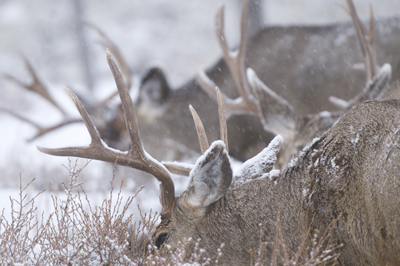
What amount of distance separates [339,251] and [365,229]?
164 millimetres

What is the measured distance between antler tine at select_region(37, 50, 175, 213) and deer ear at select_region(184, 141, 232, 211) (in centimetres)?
13

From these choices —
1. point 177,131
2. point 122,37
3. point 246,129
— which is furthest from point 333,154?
point 122,37

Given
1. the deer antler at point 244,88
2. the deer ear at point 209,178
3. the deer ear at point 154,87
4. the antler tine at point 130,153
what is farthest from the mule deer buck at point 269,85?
the deer ear at point 209,178

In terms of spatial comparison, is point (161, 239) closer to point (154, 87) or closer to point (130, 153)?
point (130, 153)

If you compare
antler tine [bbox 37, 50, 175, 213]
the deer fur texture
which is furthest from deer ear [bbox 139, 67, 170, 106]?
the deer fur texture

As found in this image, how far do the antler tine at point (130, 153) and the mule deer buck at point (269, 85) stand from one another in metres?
3.04

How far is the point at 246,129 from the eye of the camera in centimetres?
577

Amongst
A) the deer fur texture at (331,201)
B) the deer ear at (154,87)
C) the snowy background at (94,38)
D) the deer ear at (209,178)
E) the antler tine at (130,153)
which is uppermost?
the snowy background at (94,38)

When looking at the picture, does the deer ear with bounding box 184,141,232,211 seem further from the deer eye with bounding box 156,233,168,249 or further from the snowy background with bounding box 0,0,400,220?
A: the snowy background with bounding box 0,0,400,220

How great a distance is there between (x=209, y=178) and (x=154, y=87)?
12.6 ft

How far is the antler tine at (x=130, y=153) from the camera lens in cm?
236

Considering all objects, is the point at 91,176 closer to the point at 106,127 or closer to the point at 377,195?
the point at 106,127

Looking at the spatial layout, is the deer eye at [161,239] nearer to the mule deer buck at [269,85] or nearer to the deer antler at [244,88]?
the deer antler at [244,88]

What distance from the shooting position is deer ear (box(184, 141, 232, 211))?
2.17m
